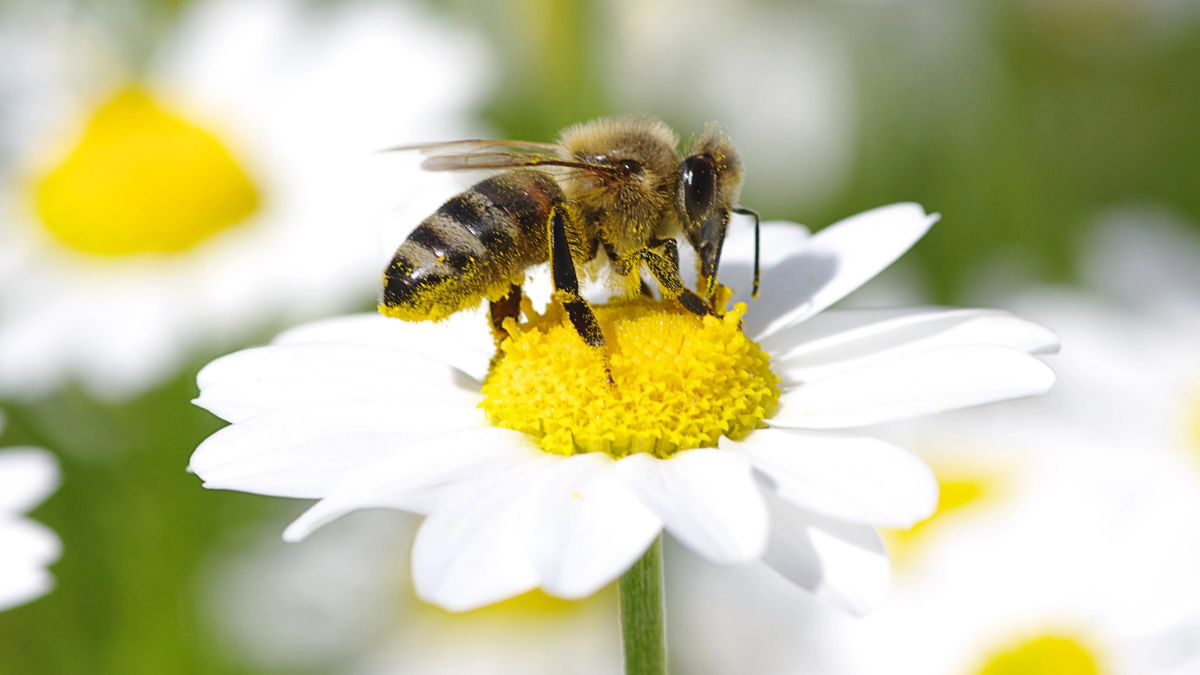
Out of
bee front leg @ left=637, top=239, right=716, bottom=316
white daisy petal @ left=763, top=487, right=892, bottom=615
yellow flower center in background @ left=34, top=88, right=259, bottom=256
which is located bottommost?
yellow flower center in background @ left=34, top=88, right=259, bottom=256

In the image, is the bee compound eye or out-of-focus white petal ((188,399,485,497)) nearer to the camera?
out-of-focus white petal ((188,399,485,497))

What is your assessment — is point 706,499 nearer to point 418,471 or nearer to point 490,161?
point 418,471

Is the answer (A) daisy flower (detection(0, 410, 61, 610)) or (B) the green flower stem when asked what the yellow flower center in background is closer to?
(A) daisy flower (detection(0, 410, 61, 610))

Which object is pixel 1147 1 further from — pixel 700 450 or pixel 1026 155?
pixel 700 450

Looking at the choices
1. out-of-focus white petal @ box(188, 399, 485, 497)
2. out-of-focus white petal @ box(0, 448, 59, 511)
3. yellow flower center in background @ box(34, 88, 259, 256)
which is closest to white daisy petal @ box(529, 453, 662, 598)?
out-of-focus white petal @ box(188, 399, 485, 497)

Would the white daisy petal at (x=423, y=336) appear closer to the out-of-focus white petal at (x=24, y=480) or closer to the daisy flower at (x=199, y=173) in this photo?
the out-of-focus white petal at (x=24, y=480)

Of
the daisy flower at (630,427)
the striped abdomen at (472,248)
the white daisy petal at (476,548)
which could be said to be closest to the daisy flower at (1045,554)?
the daisy flower at (630,427)
